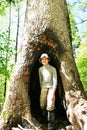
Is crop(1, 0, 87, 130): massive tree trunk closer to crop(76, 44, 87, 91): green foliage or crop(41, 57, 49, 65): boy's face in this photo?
crop(41, 57, 49, 65): boy's face

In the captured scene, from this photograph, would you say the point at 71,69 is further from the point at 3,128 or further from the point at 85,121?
the point at 3,128

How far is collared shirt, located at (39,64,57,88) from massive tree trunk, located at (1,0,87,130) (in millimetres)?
269

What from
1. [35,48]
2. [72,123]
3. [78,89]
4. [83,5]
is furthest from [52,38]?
[83,5]

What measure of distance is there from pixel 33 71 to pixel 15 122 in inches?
53.8

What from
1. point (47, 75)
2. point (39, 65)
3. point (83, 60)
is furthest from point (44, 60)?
point (83, 60)

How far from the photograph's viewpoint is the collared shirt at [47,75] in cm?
664

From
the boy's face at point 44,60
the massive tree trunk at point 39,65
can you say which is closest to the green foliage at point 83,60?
the massive tree trunk at point 39,65

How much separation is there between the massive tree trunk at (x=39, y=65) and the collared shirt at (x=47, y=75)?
0.88 feet

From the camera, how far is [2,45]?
408 inches

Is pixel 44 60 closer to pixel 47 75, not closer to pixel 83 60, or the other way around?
pixel 47 75

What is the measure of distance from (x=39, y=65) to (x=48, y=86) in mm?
778

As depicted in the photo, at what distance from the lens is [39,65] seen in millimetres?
7188

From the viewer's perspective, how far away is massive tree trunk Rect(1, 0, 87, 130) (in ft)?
21.9

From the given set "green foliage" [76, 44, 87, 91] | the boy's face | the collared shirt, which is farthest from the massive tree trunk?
"green foliage" [76, 44, 87, 91]
